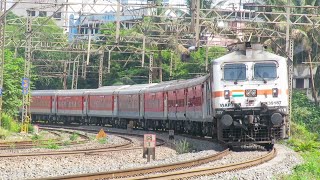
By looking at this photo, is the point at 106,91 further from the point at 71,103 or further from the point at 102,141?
the point at 102,141

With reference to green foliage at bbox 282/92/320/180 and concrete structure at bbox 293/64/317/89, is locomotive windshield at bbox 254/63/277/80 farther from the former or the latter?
concrete structure at bbox 293/64/317/89

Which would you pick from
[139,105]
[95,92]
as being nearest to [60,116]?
[95,92]

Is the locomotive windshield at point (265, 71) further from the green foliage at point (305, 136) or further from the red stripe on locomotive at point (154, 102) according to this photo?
the red stripe on locomotive at point (154, 102)

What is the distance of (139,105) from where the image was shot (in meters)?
43.3

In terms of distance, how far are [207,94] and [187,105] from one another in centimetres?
627

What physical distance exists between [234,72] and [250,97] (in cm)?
91

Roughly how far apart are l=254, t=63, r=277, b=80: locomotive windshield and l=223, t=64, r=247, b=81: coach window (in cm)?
36

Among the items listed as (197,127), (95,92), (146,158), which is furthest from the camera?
(95,92)

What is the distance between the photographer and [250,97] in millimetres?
21969

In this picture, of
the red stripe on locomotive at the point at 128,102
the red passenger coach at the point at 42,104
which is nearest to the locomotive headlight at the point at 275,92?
the red stripe on locomotive at the point at 128,102

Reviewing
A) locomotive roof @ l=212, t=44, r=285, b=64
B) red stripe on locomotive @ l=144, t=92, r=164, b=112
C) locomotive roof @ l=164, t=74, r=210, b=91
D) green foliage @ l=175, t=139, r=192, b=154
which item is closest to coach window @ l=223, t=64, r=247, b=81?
locomotive roof @ l=212, t=44, r=285, b=64

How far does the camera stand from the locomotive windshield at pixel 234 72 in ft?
72.8

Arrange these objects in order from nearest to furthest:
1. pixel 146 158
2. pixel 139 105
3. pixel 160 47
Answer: pixel 146 158 → pixel 139 105 → pixel 160 47

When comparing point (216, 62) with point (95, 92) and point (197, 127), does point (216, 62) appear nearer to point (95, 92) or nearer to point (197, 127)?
point (197, 127)
